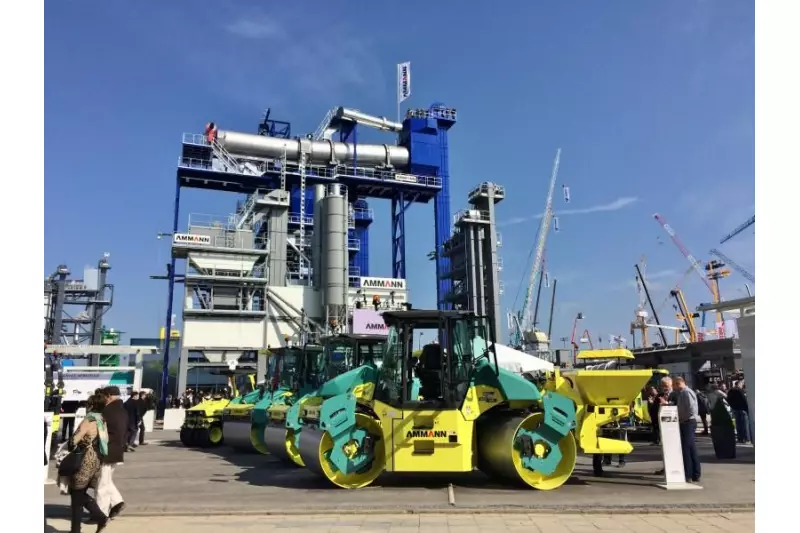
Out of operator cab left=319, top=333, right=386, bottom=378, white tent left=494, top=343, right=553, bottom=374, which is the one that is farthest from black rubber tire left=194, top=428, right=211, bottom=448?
white tent left=494, top=343, right=553, bottom=374

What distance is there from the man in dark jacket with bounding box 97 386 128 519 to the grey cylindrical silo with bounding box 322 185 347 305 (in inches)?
1605

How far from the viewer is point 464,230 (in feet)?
189

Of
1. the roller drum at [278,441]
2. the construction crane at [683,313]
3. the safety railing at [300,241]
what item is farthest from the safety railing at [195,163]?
the construction crane at [683,313]

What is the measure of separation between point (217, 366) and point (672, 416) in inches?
1551

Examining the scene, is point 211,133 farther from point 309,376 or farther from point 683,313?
point 683,313

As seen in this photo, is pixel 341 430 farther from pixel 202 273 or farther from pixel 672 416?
pixel 202 273

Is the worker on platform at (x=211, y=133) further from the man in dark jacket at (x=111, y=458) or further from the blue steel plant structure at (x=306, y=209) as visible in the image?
the man in dark jacket at (x=111, y=458)

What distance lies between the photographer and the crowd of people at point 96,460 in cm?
682

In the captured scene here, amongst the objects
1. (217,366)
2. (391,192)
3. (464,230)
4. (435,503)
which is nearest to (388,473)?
(435,503)

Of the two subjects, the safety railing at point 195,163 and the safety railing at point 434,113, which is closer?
the safety railing at point 195,163

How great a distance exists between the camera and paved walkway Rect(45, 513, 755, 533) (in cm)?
722

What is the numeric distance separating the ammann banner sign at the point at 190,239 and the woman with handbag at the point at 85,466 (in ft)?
132

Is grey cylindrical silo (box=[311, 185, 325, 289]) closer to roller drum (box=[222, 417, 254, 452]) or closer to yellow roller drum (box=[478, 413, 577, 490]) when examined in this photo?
roller drum (box=[222, 417, 254, 452])

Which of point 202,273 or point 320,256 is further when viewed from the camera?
point 320,256
